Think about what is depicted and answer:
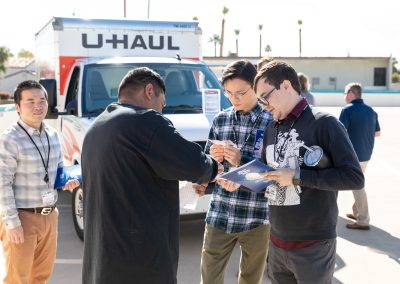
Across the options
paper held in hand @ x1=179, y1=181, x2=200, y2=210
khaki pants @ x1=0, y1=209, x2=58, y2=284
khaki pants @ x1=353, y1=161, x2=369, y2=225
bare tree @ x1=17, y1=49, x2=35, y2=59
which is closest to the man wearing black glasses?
khaki pants @ x1=0, y1=209, x2=58, y2=284

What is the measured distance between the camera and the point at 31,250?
352cm

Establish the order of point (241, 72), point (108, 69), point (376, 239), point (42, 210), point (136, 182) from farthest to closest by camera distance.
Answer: point (108, 69) → point (376, 239) → point (42, 210) → point (241, 72) → point (136, 182)

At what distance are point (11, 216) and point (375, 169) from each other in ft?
31.2

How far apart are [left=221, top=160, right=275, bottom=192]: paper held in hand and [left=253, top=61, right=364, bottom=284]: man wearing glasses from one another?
5 cm

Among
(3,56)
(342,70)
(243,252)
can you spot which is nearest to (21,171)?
(243,252)

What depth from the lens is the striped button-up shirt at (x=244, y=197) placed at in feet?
11.2

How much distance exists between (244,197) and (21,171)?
1561mm

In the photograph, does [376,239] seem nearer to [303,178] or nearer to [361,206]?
[361,206]

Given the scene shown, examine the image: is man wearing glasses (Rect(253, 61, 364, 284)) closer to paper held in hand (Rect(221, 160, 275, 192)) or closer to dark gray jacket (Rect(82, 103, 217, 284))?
paper held in hand (Rect(221, 160, 275, 192))

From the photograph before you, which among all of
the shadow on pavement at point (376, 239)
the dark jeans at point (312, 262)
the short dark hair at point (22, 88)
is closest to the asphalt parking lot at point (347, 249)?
the shadow on pavement at point (376, 239)

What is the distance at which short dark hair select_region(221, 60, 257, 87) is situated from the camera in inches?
132

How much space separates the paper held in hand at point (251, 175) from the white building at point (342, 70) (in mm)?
47444

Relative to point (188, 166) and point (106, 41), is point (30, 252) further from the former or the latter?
point (106, 41)

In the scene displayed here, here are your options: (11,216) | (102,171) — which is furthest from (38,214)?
(102,171)
